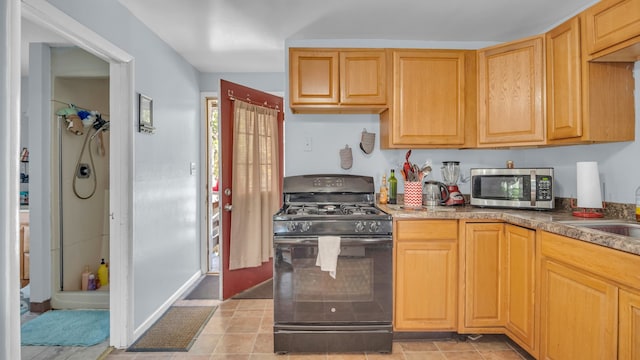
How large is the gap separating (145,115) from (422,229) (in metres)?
2.10

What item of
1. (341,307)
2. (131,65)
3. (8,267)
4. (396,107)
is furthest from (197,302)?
(396,107)

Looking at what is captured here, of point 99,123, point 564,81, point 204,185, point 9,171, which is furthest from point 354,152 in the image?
point 99,123

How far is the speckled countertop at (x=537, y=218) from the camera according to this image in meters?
1.43

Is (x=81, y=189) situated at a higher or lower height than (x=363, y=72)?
lower

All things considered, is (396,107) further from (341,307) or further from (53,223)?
(53,223)

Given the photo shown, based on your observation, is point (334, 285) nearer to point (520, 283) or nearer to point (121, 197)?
point (520, 283)

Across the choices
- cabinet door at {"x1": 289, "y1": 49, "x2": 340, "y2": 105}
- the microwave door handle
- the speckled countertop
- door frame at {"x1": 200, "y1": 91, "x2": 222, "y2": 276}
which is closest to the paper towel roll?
the speckled countertop

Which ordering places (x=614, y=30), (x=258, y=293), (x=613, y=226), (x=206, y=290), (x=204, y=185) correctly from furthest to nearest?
(x=204, y=185) → (x=206, y=290) → (x=258, y=293) → (x=613, y=226) → (x=614, y=30)

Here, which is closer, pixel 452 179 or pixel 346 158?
pixel 452 179

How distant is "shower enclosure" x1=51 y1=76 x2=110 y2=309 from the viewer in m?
2.92

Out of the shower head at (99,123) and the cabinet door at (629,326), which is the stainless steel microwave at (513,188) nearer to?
the cabinet door at (629,326)

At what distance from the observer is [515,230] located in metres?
2.12

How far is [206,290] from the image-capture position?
3410 millimetres

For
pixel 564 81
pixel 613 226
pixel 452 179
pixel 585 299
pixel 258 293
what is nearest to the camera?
pixel 585 299
